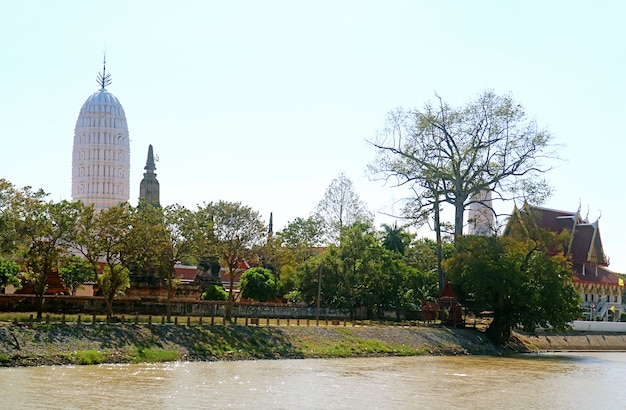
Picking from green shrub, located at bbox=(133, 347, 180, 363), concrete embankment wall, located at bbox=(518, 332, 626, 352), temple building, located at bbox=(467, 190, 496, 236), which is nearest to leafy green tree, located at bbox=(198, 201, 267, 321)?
green shrub, located at bbox=(133, 347, 180, 363)

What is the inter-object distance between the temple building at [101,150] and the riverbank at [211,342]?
2910 inches

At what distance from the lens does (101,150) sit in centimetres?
12038

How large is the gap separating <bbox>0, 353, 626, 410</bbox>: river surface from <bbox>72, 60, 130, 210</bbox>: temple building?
82.0m

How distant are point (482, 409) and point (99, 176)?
3886 inches

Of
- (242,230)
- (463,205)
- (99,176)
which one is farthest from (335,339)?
(99,176)

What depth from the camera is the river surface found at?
2797cm

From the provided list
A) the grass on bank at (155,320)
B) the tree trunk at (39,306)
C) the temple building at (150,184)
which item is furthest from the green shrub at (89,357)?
the temple building at (150,184)

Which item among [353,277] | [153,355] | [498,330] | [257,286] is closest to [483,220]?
[498,330]

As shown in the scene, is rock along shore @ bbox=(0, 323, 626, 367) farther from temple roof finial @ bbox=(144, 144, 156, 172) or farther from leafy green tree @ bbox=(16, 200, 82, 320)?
temple roof finial @ bbox=(144, 144, 156, 172)

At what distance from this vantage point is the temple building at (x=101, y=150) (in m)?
120

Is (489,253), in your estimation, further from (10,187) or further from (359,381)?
(10,187)

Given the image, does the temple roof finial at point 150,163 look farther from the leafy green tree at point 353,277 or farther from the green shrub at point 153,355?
the green shrub at point 153,355

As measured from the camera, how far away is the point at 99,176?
121 metres

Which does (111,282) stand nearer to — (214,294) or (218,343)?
(218,343)
